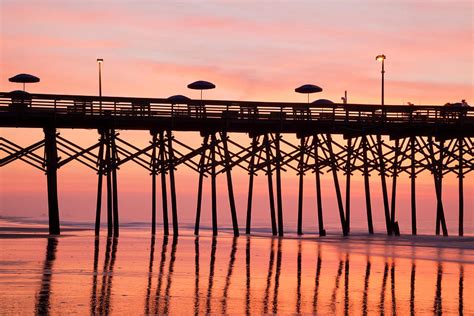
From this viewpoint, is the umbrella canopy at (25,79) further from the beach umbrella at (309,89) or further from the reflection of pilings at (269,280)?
the reflection of pilings at (269,280)

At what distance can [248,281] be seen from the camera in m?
23.8

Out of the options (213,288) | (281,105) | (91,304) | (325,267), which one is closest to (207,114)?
(281,105)

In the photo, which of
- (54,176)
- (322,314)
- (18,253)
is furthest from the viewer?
(54,176)

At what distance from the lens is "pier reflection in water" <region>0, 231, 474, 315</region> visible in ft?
63.4

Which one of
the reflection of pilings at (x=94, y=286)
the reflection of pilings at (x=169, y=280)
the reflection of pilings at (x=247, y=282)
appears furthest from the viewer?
the reflection of pilings at (x=247, y=282)

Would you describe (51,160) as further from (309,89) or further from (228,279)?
(228,279)

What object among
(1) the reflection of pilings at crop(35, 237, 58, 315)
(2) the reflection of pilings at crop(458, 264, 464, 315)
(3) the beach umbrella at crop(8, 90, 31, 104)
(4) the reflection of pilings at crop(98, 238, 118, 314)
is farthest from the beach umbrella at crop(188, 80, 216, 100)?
(2) the reflection of pilings at crop(458, 264, 464, 315)

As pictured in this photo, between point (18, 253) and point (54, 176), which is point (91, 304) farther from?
point (54, 176)

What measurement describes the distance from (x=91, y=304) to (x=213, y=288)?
3.97 m

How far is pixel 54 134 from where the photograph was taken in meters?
42.5

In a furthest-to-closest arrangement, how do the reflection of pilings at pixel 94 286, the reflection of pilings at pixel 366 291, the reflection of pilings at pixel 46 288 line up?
the reflection of pilings at pixel 366 291, the reflection of pilings at pixel 94 286, the reflection of pilings at pixel 46 288

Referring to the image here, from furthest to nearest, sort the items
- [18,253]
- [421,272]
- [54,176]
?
[54,176], [18,253], [421,272]

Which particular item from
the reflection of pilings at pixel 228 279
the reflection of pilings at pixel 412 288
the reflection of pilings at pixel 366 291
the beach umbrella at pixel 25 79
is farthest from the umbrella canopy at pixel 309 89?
the reflection of pilings at pixel 366 291

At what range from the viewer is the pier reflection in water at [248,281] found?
63.4ft
